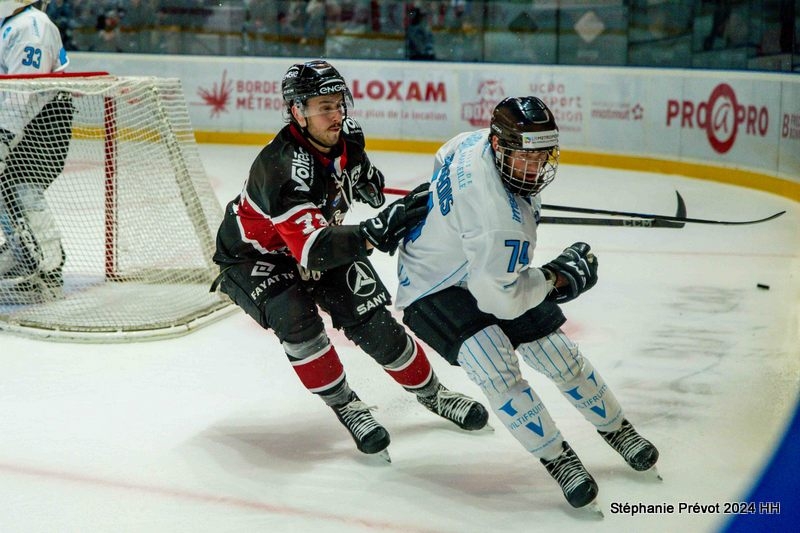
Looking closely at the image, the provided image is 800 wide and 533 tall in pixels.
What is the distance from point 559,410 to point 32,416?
5.05 ft

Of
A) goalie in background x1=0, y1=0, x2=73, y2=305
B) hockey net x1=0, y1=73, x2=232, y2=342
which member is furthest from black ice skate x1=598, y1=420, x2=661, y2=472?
goalie in background x1=0, y1=0, x2=73, y2=305

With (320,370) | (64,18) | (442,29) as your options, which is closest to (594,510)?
(320,370)

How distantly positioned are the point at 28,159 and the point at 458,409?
2.30 meters

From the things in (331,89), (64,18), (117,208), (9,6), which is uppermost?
(64,18)

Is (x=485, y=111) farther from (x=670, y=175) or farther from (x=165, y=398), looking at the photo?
(x=165, y=398)

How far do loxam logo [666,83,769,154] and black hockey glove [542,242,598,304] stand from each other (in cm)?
494

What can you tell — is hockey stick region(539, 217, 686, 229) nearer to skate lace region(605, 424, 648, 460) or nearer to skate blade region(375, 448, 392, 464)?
skate lace region(605, 424, 648, 460)

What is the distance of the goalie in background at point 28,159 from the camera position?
405 cm

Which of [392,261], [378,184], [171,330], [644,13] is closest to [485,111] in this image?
[644,13]

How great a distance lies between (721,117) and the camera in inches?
286

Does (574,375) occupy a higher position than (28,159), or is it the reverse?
(28,159)

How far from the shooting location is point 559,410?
2.96 m

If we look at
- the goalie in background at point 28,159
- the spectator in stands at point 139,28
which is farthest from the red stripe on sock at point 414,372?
the spectator in stands at point 139,28

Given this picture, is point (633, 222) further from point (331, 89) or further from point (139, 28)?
point (139, 28)
